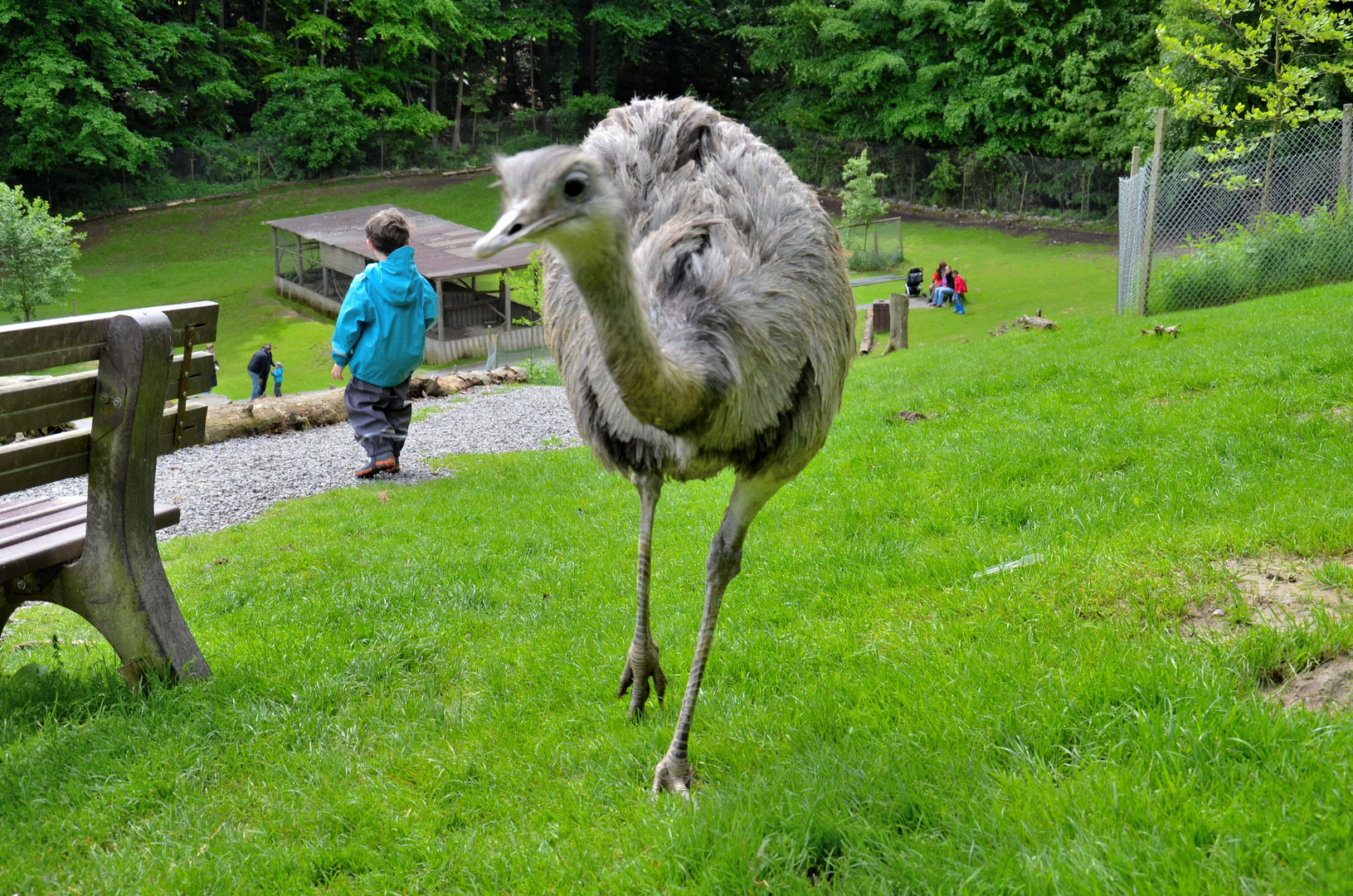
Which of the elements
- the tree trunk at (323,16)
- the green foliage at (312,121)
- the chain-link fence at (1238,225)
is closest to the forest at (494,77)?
the green foliage at (312,121)

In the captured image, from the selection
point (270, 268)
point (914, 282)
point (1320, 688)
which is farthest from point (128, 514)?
point (270, 268)

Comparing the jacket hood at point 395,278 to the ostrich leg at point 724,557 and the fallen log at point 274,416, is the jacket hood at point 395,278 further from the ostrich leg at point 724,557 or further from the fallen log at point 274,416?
the ostrich leg at point 724,557

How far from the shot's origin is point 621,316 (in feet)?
8.55

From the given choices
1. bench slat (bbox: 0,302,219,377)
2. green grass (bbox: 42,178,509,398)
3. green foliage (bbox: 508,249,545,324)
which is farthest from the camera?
green grass (bbox: 42,178,509,398)

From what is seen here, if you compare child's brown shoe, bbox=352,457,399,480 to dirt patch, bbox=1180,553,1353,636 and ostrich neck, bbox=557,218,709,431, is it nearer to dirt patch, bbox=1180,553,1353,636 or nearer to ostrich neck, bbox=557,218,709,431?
ostrich neck, bbox=557,218,709,431

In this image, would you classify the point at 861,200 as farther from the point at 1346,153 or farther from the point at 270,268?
the point at 1346,153

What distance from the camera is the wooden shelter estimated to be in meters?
28.5

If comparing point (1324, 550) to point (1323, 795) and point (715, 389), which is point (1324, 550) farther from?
point (715, 389)

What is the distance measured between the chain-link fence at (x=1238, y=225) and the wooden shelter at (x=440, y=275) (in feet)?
55.2

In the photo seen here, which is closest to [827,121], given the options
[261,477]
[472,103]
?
[472,103]

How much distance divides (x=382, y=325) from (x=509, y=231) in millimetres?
7012

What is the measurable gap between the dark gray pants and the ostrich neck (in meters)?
6.99

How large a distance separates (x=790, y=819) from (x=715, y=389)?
129 cm

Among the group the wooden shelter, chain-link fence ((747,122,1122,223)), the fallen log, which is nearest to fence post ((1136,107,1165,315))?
the fallen log
